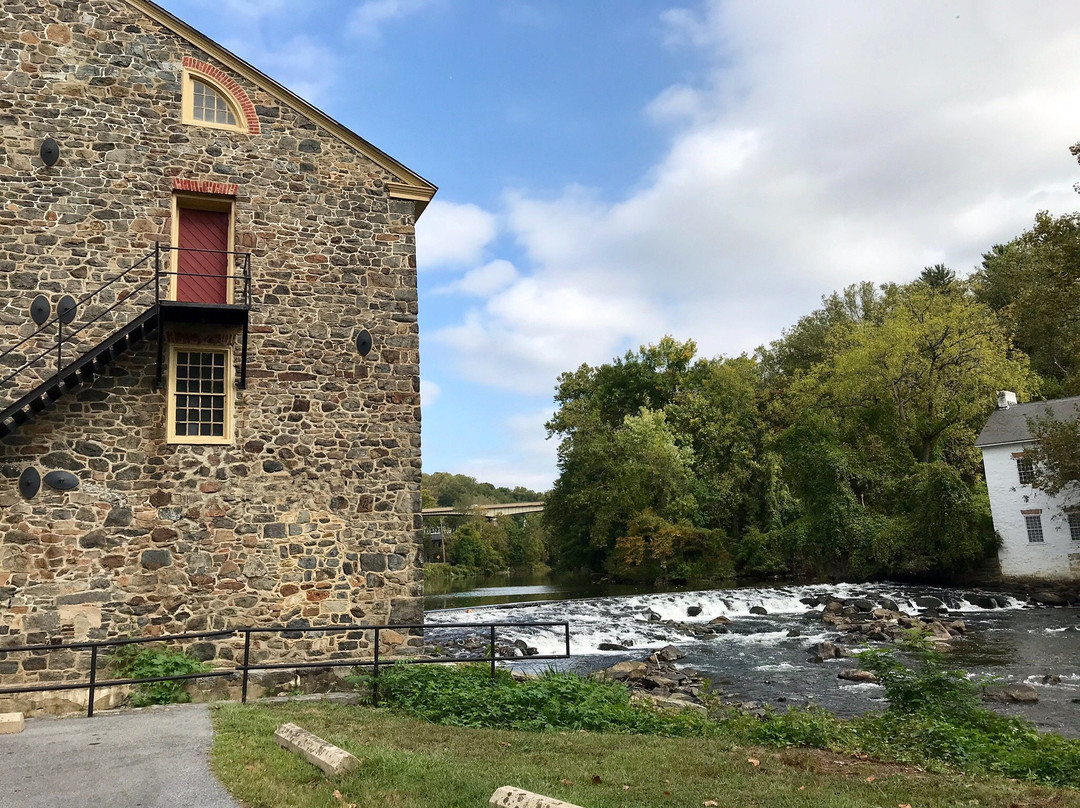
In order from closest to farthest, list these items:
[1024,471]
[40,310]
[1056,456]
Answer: [40,310], [1056,456], [1024,471]

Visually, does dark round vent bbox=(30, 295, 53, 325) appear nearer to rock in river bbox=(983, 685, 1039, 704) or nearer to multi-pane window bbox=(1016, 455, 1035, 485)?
rock in river bbox=(983, 685, 1039, 704)

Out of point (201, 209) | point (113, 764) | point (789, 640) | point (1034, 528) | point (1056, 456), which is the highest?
point (201, 209)

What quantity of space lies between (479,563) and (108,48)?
56683 mm

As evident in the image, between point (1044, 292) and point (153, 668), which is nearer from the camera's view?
point (153, 668)

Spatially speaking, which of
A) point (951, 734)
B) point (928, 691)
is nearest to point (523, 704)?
point (951, 734)

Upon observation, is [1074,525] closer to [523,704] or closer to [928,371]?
[928,371]

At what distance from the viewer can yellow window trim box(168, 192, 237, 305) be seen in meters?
11.9

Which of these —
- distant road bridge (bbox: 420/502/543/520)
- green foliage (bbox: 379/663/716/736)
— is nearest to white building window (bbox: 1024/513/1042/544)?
green foliage (bbox: 379/663/716/736)

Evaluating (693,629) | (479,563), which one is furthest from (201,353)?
(479,563)

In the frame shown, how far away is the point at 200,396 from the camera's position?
38.2ft

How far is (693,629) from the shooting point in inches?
894

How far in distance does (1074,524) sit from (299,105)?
104ft

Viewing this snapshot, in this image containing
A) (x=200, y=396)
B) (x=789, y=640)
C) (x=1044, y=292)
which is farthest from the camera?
(x=1044, y=292)

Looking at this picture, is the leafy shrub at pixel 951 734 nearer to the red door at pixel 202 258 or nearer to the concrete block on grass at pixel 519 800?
the concrete block on grass at pixel 519 800
